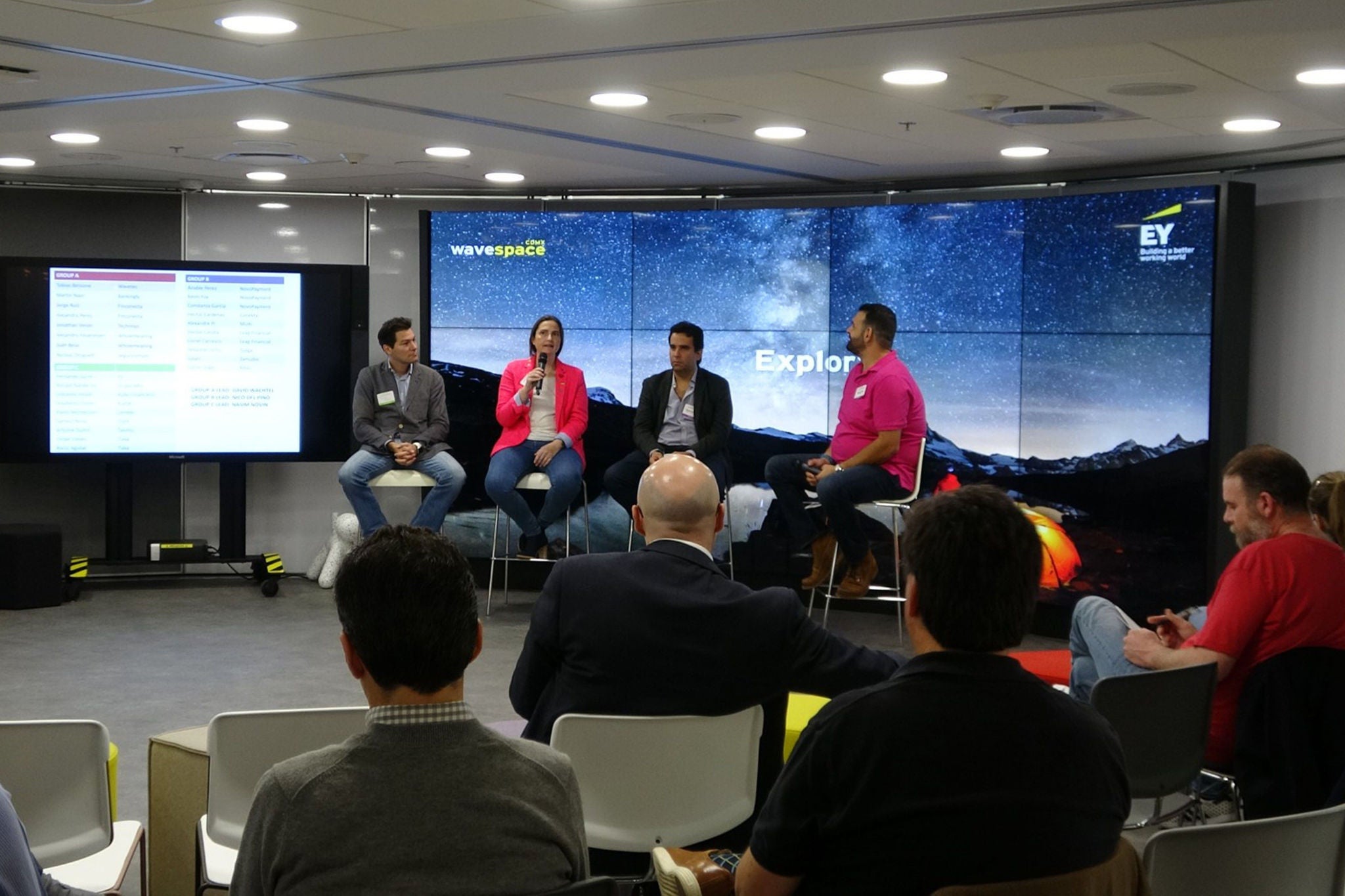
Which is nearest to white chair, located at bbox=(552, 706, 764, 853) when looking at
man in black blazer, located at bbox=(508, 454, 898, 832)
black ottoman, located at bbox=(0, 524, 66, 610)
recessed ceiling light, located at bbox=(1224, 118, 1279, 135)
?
man in black blazer, located at bbox=(508, 454, 898, 832)

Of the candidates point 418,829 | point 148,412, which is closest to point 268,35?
point 418,829

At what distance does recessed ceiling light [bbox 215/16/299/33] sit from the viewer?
4.46 metres

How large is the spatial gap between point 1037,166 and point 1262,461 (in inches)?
178

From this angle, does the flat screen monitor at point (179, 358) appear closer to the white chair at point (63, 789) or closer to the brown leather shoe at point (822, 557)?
the brown leather shoe at point (822, 557)

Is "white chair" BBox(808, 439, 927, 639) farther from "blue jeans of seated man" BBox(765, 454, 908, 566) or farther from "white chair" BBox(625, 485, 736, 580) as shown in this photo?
"white chair" BBox(625, 485, 736, 580)

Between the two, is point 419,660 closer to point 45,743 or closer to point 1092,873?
point 1092,873

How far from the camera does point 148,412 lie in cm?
882

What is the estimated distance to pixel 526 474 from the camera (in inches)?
329

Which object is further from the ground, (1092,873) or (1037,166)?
(1037,166)

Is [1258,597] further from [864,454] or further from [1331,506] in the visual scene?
[864,454]

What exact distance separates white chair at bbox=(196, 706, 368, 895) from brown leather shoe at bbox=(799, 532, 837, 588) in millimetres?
5207

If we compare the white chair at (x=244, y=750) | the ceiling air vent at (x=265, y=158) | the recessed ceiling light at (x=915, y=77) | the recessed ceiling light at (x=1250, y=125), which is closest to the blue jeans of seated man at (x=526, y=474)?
the ceiling air vent at (x=265, y=158)

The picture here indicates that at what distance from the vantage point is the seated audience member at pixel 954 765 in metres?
1.83

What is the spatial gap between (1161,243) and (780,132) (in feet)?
7.13
